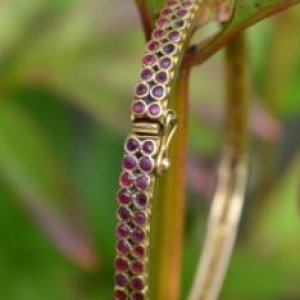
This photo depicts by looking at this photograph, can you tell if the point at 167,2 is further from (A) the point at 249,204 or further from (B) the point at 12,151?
(A) the point at 249,204

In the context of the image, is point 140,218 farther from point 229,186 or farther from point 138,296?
point 229,186

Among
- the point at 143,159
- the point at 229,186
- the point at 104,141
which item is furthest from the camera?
the point at 104,141

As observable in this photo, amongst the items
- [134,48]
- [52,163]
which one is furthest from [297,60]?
[52,163]

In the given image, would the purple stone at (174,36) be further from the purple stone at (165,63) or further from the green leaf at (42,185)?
the green leaf at (42,185)

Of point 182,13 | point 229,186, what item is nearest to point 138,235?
point 182,13

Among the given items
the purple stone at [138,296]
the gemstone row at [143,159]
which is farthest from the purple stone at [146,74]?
the purple stone at [138,296]

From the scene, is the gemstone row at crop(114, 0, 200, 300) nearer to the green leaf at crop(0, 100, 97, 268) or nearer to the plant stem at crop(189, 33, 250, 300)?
the plant stem at crop(189, 33, 250, 300)

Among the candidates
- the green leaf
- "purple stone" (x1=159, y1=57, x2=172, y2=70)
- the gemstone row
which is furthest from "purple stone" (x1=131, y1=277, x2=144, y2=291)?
the green leaf

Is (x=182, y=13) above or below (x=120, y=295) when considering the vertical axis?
above
